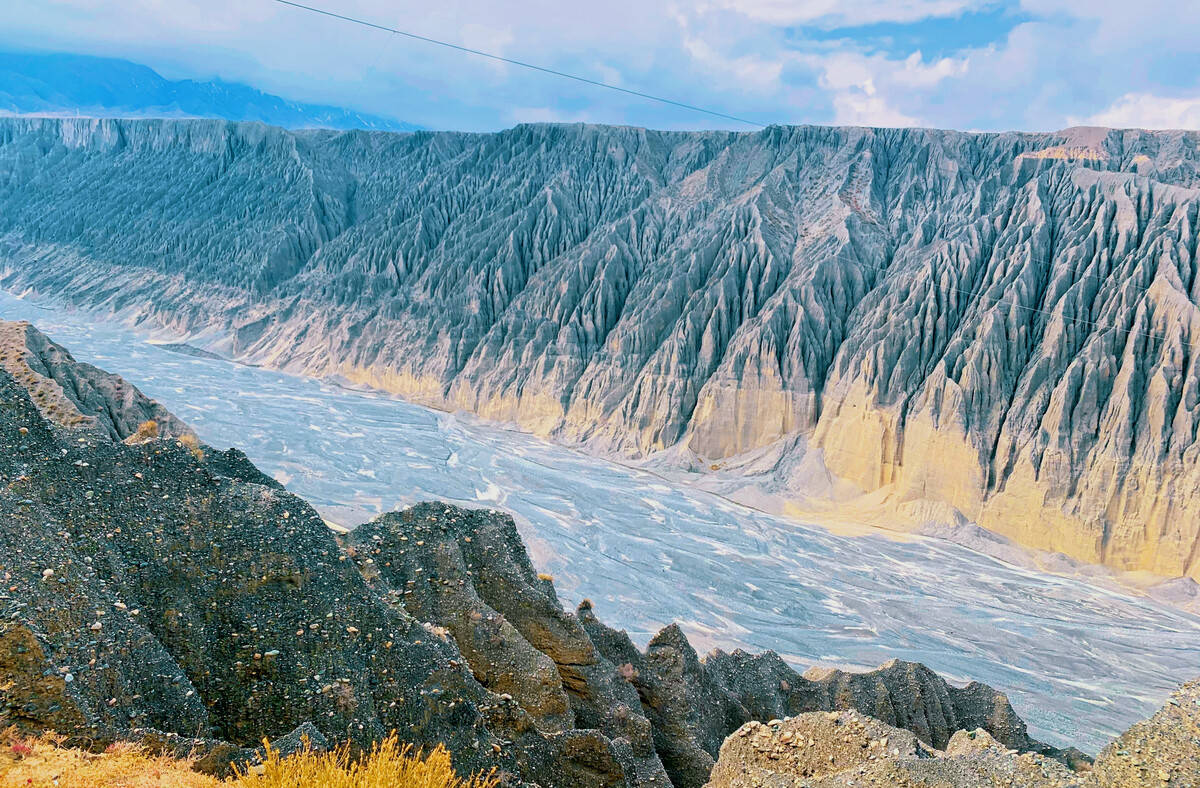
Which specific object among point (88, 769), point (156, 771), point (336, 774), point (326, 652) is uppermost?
point (336, 774)

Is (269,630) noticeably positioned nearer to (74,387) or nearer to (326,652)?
(326,652)

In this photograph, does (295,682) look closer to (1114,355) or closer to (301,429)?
(1114,355)

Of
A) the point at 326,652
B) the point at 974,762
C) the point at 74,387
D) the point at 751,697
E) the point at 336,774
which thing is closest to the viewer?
the point at 336,774

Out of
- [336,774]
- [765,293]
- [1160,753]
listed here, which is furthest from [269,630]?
[765,293]

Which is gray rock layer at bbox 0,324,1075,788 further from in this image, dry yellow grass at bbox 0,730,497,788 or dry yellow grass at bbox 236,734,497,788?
dry yellow grass at bbox 236,734,497,788

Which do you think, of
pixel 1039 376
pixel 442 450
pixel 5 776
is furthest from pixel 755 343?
pixel 5 776

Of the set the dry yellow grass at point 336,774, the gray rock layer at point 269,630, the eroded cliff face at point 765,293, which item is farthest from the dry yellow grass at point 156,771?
the eroded cliff face at point 765,293

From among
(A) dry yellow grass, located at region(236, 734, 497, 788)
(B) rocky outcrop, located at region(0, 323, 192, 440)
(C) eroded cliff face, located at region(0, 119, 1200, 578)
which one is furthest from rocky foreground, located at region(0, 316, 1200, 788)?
(C) eroded cliff face, located at region(0, 119, 1200, 578)
